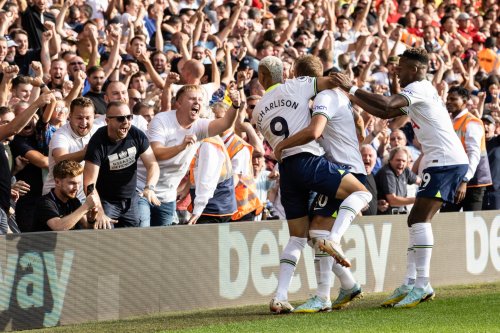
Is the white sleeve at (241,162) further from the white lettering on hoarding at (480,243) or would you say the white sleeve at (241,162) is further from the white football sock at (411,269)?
the white football sock at (411,269)

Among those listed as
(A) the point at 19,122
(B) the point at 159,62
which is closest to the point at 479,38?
(B) the point at 159,62

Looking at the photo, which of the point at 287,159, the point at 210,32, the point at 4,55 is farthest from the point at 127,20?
the point at 287,159

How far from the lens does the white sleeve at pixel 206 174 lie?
11.2 meters

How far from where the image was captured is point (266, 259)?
10773mm

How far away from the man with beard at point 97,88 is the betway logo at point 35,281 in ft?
12.7

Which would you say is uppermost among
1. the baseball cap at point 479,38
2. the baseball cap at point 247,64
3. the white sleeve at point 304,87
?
the baseball cap at point 479,38

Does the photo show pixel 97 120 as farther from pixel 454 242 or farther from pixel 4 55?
pixel 454 242

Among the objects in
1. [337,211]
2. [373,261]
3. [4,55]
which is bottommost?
[373,261]

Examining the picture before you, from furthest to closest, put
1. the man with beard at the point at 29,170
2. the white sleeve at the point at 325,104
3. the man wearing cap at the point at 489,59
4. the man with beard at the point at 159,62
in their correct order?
the man wearing cap at the point at 489,59
the man with beard at the point at 159,62
the man with beard at the point at 29,170
the white sleeve at the point at 325,104

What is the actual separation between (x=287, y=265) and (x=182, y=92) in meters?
2.76

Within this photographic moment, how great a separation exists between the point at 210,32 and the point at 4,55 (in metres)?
5.89

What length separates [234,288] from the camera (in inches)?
408

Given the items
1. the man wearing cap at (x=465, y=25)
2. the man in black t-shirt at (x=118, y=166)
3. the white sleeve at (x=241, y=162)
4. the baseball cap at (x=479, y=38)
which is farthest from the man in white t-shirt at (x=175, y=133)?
the man wearing cap at (x=465, y=25)

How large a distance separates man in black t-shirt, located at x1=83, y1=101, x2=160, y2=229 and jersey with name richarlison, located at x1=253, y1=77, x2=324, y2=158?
5.01 feet
